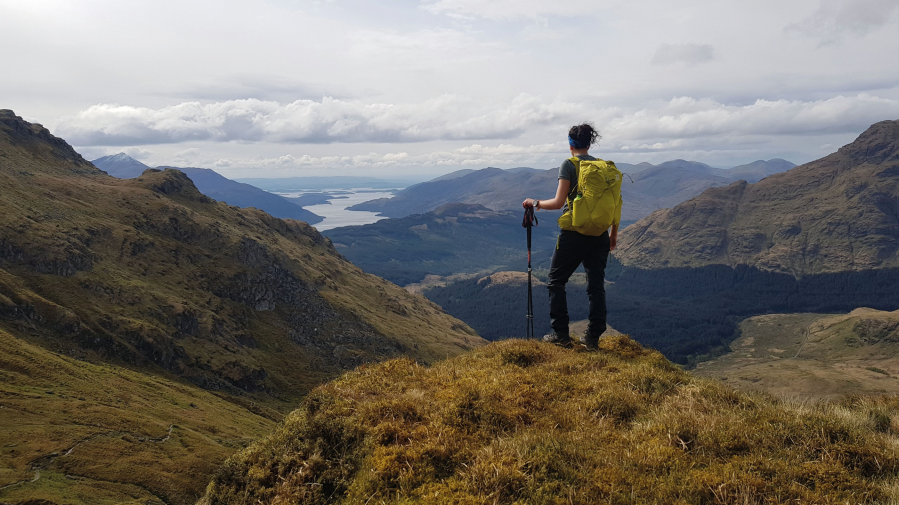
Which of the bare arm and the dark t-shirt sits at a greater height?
the dark t-shirt

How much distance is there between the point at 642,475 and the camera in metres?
6.23

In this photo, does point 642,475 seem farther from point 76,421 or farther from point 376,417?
point 76,421

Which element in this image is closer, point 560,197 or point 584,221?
point 584,221

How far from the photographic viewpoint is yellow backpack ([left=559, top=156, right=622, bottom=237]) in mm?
11289

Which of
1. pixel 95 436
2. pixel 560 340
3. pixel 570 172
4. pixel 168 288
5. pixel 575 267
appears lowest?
pixel 95 436

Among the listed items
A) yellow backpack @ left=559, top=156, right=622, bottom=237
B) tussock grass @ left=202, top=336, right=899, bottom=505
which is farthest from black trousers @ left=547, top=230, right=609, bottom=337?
tussock grass @ left=202, top=336, right=899, bottom=505

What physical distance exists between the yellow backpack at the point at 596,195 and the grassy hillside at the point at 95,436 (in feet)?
100

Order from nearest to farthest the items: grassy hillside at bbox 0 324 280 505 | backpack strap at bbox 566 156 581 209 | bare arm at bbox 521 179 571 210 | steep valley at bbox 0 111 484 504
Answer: bare arm at bbox 521 179 571 210 → backpack strap at bbox 566 156 581 209 → grassy hillside at bbox 0 324 280 505 → steep valley at bbox 0 111 484 504

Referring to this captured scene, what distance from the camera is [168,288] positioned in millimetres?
99812

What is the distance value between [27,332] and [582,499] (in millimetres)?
88205

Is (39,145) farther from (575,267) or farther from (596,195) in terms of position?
(596,195)

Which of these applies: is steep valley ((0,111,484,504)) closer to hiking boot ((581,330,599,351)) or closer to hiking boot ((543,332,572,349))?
hiking boot ((543,332,572,349))

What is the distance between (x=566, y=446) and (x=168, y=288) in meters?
113

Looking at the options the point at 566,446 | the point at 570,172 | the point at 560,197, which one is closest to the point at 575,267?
the point at 560,197
